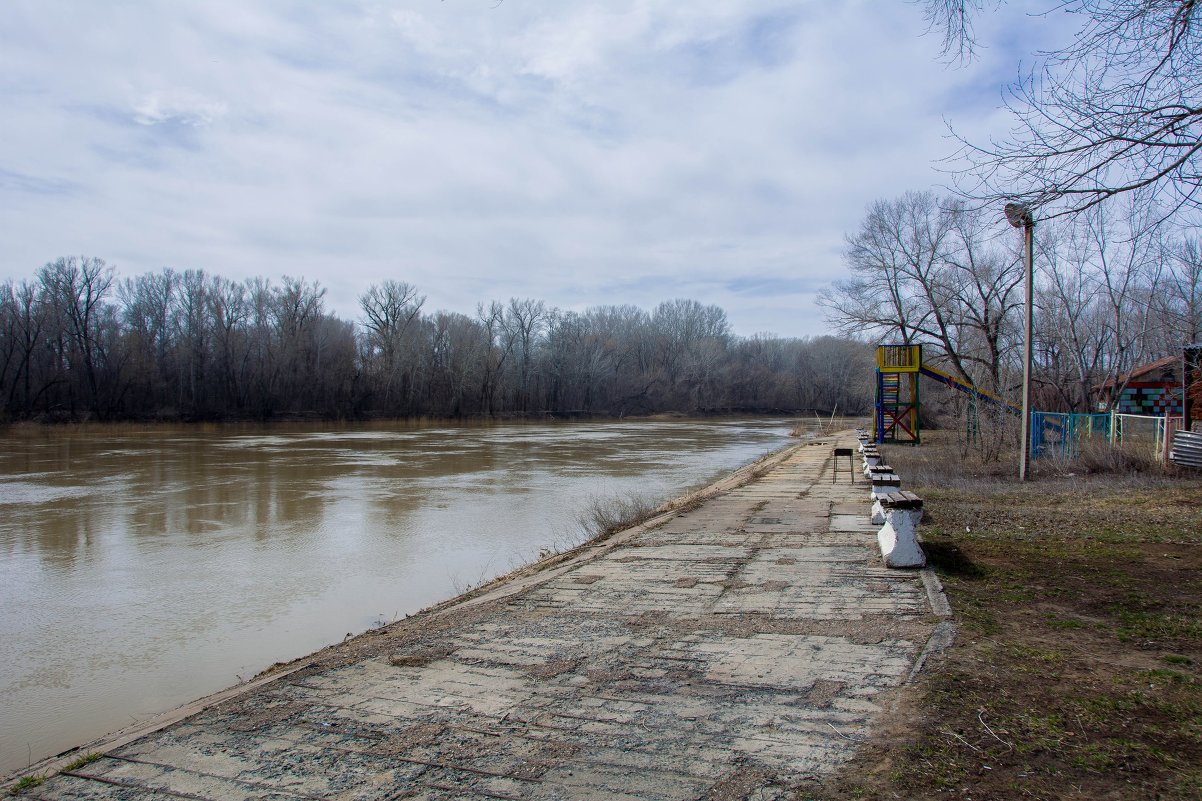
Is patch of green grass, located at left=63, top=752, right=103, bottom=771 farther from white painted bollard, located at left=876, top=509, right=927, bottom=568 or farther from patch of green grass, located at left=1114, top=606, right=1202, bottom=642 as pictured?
white painted bollard, located at left=876, top=509, right=927, bottom=568

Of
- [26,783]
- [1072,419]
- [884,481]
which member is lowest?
[26,783]

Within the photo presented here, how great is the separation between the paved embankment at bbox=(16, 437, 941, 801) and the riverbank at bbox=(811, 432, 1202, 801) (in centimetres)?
27

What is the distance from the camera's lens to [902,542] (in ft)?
21.7

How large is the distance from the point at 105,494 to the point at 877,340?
2752 centimetres

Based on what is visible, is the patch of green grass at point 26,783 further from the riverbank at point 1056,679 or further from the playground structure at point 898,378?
the playground structure at point 898,378

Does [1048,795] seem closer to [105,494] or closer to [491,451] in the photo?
[105,494]

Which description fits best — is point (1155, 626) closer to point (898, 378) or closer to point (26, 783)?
point (26, 783)

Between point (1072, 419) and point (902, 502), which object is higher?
point (1072, 419)

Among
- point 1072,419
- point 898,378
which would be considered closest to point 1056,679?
point 1072,419

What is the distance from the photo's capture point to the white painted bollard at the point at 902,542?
6.54 meters

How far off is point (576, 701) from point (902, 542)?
12.4ft

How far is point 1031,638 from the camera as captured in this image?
4.59 meters

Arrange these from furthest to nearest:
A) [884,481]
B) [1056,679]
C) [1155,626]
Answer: [884,481] → [1155,626] → [1056,679]

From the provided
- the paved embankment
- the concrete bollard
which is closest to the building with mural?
the concrete bollard
